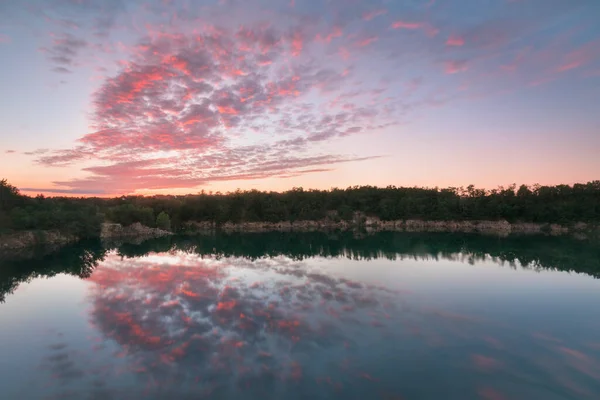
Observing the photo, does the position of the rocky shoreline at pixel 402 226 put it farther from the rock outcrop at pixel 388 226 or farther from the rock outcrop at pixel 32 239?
the rock outcrop at pixel 32 239

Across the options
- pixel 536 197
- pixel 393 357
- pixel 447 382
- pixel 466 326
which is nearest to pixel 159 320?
pixel 393 357

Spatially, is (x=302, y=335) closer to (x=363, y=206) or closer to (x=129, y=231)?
(x=129, y=231)

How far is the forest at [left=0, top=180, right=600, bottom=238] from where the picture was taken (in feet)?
227

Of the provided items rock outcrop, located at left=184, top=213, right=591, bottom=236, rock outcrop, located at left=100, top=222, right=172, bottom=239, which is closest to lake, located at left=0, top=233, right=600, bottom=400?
rock outcrop, located at left=100, top=222, right=172, bottom=239

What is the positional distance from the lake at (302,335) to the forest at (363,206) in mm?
44080

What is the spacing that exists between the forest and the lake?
44080mm

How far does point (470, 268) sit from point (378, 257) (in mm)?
7896

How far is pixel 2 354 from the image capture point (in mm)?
9727

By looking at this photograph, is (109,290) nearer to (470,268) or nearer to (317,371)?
(317,371)

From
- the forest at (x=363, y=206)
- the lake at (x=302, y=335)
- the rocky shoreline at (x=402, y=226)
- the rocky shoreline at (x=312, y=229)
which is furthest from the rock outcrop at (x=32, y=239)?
the rocky shoreline at (x=402, y=226)

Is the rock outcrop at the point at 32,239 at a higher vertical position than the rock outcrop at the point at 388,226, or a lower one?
higher

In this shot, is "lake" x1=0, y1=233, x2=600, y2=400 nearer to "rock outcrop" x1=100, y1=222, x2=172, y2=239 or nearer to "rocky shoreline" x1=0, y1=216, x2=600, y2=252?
"rocky shoreline" x1=0, y1=216, x2=600, y2=252

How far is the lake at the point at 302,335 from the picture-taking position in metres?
7.63

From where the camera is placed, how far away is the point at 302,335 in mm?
10719
